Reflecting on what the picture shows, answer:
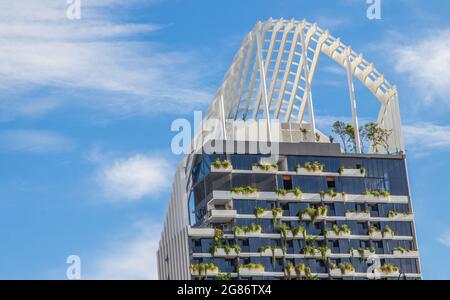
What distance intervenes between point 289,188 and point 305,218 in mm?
5035

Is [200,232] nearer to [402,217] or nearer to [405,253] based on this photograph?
[405,253]

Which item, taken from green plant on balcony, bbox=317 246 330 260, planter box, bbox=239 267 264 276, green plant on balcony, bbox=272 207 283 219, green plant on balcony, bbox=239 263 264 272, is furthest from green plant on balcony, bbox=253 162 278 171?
planter box, bbox=239 267 264 276

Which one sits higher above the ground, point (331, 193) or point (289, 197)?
point (331, 193)

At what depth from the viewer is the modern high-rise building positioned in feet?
481

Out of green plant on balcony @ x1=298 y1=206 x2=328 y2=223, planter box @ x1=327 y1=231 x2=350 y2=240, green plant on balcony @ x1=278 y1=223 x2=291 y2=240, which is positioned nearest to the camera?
green plant on balcony @ x1=278 y1=223 x2=291 y2=240

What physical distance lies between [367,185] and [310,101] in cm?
1555

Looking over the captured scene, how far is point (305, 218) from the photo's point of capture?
5910 inches

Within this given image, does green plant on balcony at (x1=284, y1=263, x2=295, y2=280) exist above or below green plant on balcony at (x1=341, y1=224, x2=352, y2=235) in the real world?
below

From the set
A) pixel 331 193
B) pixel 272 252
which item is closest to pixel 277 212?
pixel 272 252

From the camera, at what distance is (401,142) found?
6284 inches

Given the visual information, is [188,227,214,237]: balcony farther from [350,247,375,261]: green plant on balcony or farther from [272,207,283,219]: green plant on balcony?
[350,247,375,261]: green plant on balcony

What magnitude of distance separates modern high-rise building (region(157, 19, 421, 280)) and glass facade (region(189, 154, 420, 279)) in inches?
5.5
